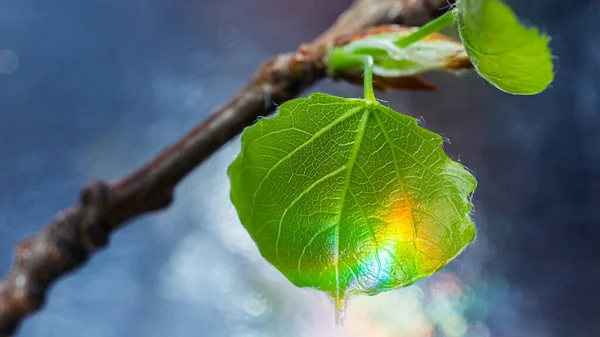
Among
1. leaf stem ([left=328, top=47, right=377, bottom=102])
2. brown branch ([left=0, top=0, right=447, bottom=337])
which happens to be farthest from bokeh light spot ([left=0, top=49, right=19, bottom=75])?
leaf stem ([left=328, top=47, right=377, bottom=102])

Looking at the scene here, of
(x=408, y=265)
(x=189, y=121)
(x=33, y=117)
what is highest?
(x=33, y=117)

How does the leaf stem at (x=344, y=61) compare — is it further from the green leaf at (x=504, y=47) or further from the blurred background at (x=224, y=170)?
the blurred background at (x=224, y=170)

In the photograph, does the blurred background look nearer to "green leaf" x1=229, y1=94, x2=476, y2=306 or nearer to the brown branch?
the brown branch

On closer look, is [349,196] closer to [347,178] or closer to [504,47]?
[347,178]

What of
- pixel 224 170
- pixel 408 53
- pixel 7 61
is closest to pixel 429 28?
pixel 408 53

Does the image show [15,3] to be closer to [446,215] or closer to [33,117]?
[33,117]

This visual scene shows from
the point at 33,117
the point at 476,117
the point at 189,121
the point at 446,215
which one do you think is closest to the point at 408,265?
the point at 446,215
